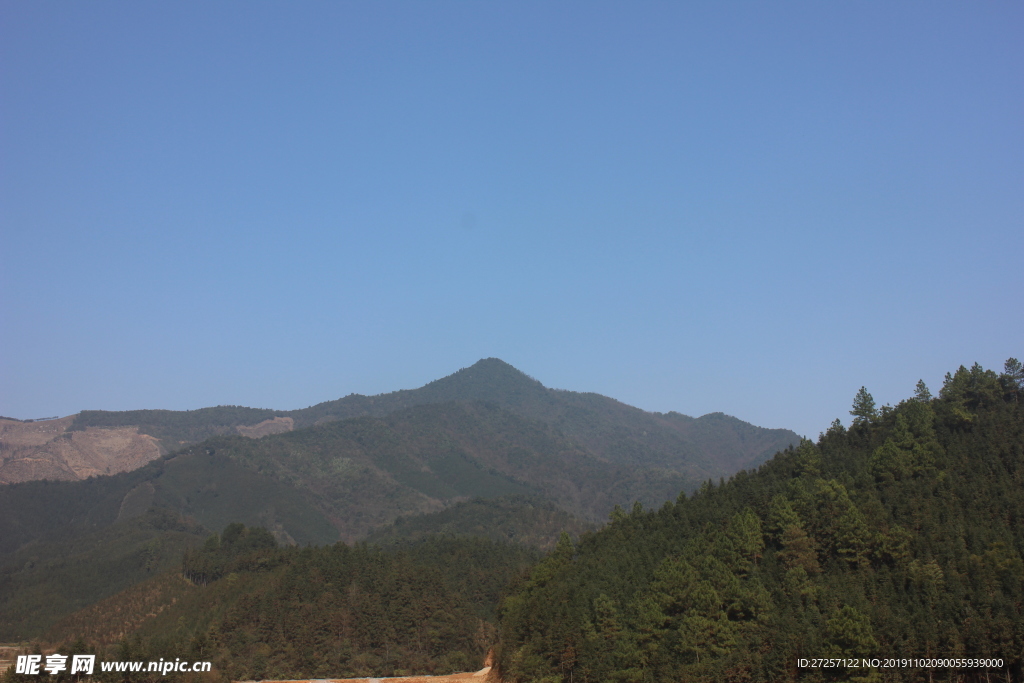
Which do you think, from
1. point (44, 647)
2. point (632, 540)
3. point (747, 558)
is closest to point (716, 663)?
point (747, 558)

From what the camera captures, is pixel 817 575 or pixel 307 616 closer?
pixel 817 575

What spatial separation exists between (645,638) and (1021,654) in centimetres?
3333

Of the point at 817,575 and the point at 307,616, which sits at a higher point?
the point at 817,575

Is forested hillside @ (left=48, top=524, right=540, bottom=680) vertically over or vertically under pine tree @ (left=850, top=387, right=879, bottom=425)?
under

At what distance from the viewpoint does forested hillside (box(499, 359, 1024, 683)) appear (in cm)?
7256

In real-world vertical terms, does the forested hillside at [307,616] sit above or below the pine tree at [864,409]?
below

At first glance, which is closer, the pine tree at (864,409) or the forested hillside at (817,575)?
the forested hillside at (817,575)

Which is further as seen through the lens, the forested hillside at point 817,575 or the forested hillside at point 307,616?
the forested hillside at point 307,616

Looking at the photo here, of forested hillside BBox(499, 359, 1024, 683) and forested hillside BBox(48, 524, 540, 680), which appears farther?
forested hillside BBox(48, 524, 540, 680)

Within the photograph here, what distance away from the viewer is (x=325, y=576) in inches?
5541

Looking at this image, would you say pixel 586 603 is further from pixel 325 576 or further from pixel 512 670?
pixel 325 576

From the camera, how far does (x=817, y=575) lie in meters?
86.4

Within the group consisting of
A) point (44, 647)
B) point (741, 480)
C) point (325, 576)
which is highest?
point (741, 480)

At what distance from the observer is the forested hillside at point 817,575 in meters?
72.6
